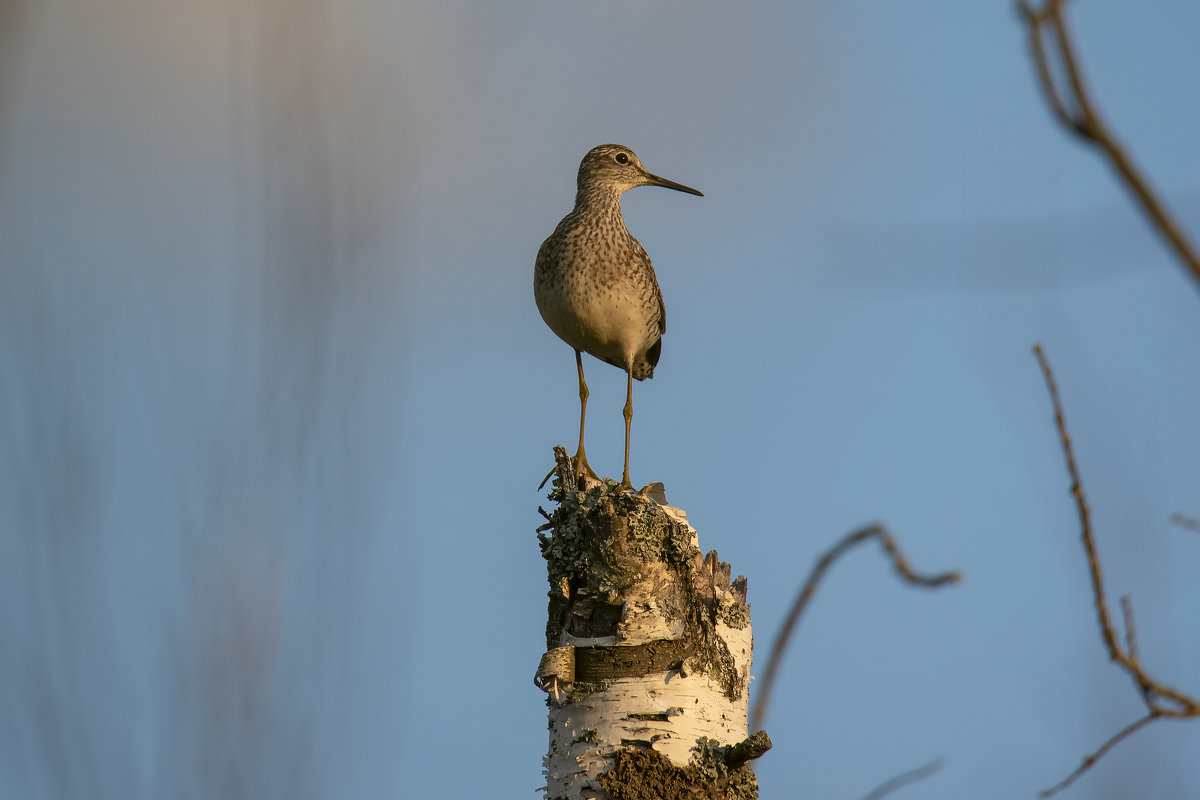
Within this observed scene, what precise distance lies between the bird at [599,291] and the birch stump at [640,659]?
2.29 meters

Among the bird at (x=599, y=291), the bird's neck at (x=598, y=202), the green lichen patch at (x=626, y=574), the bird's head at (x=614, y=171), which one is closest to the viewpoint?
the green lichen patch at (x=626, y=574)

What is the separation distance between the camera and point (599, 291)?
7.05m

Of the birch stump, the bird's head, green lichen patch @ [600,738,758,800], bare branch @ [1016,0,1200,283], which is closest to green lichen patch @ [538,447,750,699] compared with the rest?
the birch stump

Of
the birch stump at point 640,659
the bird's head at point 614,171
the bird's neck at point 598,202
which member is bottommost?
the birch stump at point 640,659

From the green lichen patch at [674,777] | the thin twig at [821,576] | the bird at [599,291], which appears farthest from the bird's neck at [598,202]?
the thin twig at [821,576]

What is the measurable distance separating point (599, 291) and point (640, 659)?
3.39 metres

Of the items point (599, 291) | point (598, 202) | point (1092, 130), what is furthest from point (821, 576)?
point (598, 202)

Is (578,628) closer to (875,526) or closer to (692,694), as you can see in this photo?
(692,694)

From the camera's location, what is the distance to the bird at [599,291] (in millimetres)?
7051

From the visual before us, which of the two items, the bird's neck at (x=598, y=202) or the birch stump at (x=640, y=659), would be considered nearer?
the birch stump at (x=640, y=659)

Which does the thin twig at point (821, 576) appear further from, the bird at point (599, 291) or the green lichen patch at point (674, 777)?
the bird at point (599, 291)

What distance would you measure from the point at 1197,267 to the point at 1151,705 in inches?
36.2

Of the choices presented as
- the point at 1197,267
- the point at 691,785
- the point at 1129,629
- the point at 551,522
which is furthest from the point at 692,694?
the point at 1197,267

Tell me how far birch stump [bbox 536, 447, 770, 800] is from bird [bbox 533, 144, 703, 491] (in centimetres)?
229
